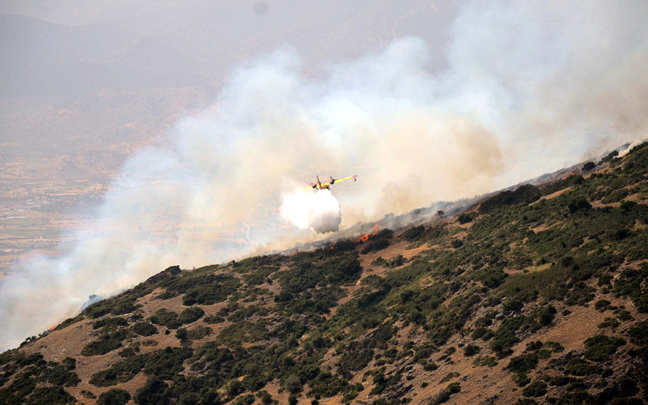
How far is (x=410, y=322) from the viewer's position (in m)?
72.9

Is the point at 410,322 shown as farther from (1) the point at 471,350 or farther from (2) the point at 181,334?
(2) the point at 181,334

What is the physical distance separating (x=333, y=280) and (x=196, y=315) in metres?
28.3

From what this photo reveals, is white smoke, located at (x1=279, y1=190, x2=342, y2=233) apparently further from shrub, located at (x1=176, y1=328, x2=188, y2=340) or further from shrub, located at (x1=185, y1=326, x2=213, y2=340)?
shrub, located at (x1=176, y1=328, x2=188, y2=340)

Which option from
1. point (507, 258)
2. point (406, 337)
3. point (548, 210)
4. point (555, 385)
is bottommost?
point (555, 385)

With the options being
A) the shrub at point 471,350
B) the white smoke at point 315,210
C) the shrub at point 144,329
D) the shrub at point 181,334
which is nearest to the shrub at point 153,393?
the shrub at point 181,334

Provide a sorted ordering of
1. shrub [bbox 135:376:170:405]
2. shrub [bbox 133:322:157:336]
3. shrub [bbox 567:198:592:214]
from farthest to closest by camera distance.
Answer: shrub [bbox 133:322:157:336] < shrub [bbox 567:198:592:214] < shrub [bbox 135:376:170:405]

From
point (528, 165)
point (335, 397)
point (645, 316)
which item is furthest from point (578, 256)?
point (528, 165)

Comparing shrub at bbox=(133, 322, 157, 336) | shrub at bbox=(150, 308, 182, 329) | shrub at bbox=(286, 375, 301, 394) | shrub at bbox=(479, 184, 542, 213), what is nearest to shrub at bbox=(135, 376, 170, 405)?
shrub at bbox=(133, 322, 157, 336)

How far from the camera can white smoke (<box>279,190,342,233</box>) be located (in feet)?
413

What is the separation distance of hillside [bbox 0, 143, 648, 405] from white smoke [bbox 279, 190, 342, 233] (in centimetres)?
925

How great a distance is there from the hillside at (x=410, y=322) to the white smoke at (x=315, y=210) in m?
9.25

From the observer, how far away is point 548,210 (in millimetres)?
84625

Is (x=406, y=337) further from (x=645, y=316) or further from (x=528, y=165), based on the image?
(x=528, y=165)

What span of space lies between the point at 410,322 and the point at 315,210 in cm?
5787
